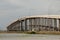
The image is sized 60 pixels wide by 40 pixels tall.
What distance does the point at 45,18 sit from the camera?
317ft

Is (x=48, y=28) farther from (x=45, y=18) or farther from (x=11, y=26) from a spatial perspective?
(x=11, y=26)

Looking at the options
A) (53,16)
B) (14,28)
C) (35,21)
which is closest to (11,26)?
(14,28)

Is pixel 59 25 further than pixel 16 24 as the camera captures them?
No

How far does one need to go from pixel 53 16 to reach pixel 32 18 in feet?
27.8

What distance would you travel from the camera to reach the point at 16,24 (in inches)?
4092

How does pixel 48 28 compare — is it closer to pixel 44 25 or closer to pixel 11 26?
pixel 44 25

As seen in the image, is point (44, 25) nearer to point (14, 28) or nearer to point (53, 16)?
point (53, 16)

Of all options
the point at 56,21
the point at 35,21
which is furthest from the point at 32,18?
the point at 56,21

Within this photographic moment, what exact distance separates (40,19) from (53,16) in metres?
5.34

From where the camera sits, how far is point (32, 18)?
3903 inches

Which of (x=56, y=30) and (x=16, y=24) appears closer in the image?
(x=56, y=30)

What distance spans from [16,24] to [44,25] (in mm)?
11964

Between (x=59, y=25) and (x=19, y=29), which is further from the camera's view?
(x=19, y=29)

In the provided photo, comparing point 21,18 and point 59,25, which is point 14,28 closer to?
point 21,18
